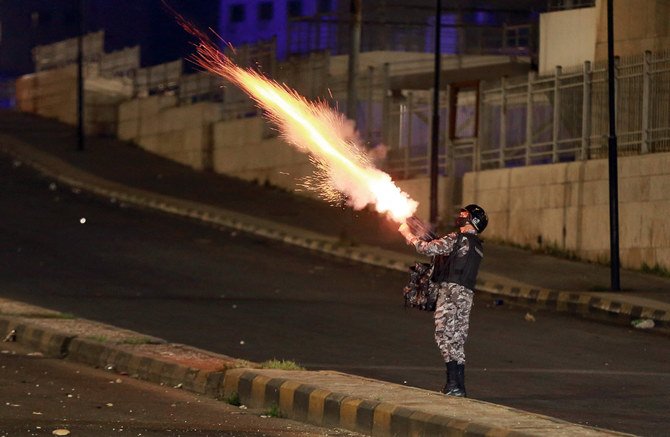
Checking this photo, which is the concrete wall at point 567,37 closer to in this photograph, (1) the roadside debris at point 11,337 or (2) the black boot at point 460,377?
(1) the roadside debris at point 11,337

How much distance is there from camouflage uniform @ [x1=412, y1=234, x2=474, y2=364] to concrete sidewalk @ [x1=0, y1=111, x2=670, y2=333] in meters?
8.34

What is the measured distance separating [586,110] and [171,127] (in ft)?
60.9

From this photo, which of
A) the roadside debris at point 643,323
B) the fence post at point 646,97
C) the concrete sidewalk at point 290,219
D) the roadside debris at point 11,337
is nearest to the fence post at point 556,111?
the concrete sidewalk at point 290,219

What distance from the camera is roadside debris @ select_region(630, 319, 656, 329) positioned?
20.5 meters

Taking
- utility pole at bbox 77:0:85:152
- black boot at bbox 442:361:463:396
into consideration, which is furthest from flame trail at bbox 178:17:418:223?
utility pole at bbox 77:0:85:152

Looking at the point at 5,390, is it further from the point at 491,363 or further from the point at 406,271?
the point at 406,271

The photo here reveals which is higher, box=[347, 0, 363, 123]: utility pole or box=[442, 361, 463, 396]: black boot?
box=[347, 0, 363, 123]: utility pole

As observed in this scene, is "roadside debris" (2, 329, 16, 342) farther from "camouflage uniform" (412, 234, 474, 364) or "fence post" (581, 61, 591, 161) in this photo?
"fence post" (581, 61, 591, 161)

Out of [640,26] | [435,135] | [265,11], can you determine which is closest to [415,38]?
[640,26]

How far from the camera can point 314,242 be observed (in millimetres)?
29672

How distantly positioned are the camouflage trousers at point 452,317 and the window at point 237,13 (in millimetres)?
73045

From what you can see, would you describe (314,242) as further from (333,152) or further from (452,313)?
(452,313)

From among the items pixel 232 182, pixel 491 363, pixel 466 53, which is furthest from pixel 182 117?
pixel 491 363

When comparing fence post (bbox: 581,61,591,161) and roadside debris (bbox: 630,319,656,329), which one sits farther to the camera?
fence post (bbox: 581,61,591,161)
